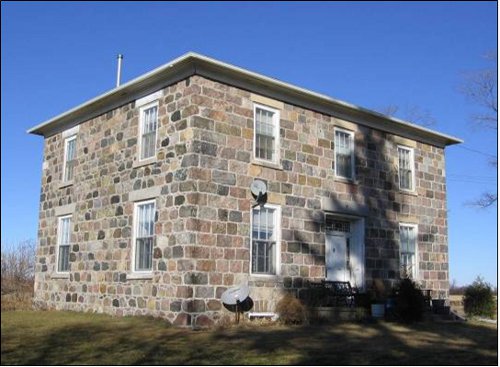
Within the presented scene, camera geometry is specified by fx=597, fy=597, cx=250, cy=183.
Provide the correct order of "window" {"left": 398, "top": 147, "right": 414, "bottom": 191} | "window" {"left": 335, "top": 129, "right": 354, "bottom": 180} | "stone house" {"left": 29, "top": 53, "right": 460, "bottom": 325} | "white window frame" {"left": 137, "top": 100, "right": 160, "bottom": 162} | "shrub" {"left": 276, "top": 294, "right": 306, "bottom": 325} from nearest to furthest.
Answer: "stone house" {"left": 29, "top": 53, "right": 460, "bottom": 325}, "shrub" {"left": 276, "top": 294, "right": 306, "bottom": 325}, "white window frame" {"left": 137, "top": 100, "right": 160, "bottom": 162}, "window" {"left": 335, "top": 129, "right": 354, "bottom": 180}, "window" {"left": 398, "top": 147, "right": 414, "bottom": 191}

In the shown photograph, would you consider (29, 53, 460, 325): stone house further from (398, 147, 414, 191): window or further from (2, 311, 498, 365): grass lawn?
(2, 311, 498, 365): grass lawn

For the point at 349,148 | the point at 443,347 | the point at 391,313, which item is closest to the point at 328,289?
the point at 391,313

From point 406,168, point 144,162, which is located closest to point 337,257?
point 406,168

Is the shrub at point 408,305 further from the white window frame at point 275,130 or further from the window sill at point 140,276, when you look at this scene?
the window sill at point 140,276

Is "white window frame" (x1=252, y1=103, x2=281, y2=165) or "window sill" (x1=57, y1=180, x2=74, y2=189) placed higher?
"white window frame" (x1=252, y1=103, x2=281, y2=165)

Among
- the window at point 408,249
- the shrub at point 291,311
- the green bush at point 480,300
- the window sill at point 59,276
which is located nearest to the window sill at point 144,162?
the window sill at point 59,276

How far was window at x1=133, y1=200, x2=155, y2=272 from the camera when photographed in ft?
50.5

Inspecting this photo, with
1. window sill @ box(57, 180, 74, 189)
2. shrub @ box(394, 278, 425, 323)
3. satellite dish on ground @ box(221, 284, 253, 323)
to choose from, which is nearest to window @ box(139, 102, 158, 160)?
window sill @ box(57, 180, 74, 189)

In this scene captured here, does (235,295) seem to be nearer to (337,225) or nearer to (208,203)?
(208,203)

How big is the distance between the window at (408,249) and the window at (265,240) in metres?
5.58

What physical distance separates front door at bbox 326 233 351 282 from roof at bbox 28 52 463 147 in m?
3.70

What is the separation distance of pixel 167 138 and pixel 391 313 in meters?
7.66

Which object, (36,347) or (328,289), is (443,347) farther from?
(36,347)

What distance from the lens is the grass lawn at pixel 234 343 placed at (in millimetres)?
9180
